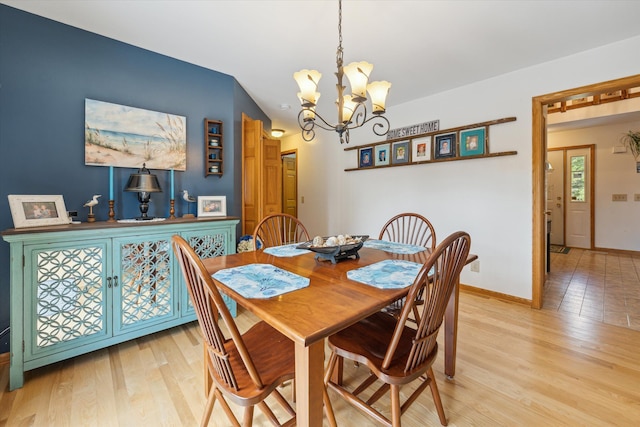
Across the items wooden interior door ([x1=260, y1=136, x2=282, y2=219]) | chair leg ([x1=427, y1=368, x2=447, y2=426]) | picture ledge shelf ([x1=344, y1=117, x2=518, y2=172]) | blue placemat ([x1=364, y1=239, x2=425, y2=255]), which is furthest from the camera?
wooden interior door ([x1=260, y1=136, x2=282, y2=219])

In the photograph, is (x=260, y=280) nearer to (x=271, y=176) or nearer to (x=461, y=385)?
(x=461, y=385)

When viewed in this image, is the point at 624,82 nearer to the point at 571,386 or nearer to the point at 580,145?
the point at 571,386

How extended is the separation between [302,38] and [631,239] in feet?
21.1

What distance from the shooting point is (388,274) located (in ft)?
4.26

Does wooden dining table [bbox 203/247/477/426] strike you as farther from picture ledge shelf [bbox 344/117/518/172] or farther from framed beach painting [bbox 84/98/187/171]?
A: picture ledge shelf [bbox 344/117/518/172]

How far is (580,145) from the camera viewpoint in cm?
529

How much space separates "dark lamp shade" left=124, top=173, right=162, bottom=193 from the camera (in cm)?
210

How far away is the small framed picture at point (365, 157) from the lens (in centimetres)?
401

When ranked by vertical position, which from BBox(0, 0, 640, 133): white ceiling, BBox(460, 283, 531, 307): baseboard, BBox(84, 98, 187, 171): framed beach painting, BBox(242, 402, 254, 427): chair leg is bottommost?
BBox(460, 283, 531, 307): baseboard

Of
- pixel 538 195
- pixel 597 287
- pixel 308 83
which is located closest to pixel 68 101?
pixel 308 83

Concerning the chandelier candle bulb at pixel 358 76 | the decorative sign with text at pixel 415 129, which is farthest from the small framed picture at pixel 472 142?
the chandelier candle bulb at pixel 358 76

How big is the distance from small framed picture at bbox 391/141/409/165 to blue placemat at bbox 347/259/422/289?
7.96ft

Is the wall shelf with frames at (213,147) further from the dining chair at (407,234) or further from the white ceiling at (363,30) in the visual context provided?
the dining chair at (407,234)

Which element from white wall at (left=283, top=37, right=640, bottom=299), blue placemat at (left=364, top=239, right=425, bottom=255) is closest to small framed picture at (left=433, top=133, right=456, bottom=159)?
white wall at (left=283, top=37, right=640, bottom=299)
